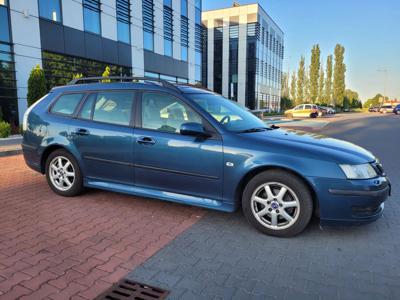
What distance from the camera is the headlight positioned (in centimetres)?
350

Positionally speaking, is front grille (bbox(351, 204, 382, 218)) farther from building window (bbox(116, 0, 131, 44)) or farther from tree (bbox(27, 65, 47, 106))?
building window (bbox(116, 0, 131, 44))

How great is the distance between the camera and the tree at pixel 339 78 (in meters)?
74.2

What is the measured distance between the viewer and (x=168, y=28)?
27078 mm

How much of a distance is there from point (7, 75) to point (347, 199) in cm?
1615

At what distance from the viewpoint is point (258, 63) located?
1916 inches

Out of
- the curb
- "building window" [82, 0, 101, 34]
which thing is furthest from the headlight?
"building window" [82, 0, 101, 34]

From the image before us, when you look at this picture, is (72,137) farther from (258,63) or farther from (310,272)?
(258,63)

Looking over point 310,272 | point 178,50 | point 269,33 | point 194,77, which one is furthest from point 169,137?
point 269,33

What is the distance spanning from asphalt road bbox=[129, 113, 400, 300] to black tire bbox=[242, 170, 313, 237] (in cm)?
10

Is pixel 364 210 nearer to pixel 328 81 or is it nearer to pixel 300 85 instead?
pixel 300 85

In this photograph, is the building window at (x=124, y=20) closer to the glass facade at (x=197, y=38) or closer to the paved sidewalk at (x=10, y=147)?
the glass facade at (x=197, y=38)

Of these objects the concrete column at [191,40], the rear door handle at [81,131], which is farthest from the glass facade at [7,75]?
the concrete column at [191,40]

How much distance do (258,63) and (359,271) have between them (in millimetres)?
48206

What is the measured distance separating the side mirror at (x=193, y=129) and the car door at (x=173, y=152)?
0.28ft
